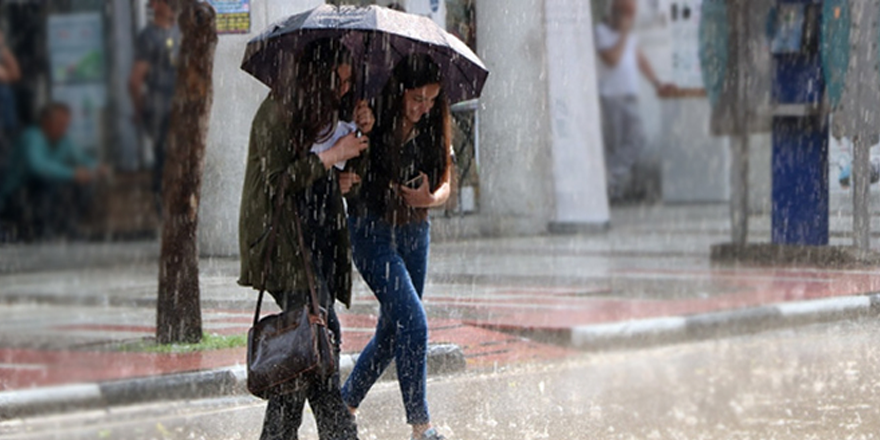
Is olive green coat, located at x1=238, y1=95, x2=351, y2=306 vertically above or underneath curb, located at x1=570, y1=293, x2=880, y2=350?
above

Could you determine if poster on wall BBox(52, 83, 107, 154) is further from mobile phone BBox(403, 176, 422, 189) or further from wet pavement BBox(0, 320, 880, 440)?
wet pavement BBox(0, 320, 880, 440)

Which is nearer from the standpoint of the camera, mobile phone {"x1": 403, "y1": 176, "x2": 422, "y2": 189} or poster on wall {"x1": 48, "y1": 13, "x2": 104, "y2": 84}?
poster on wall {"x1": 48, "y1": 13, "x2": 104, "y2": 84}

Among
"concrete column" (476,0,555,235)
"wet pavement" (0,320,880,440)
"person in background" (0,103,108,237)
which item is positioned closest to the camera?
"person in background" (0,103,108,237)

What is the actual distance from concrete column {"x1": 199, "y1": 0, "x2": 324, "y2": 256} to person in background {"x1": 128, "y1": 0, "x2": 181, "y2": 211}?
1.26ft

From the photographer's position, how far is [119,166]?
572 cm

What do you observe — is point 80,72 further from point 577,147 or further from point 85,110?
point 577,147

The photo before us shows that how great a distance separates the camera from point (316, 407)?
6.09 meters

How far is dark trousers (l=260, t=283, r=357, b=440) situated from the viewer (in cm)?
596

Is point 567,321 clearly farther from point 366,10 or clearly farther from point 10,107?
point 10,107

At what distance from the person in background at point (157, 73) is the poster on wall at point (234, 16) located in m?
0.34

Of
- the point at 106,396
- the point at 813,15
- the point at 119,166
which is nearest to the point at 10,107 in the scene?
the point at 119,166

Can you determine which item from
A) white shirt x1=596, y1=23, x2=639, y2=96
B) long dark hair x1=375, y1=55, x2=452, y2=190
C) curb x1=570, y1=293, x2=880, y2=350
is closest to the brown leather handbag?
long dark hair x1=375, y1=55, x2=452, y2=190

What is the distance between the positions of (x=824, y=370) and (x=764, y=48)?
6.56 metres

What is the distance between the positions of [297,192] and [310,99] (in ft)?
1.10
